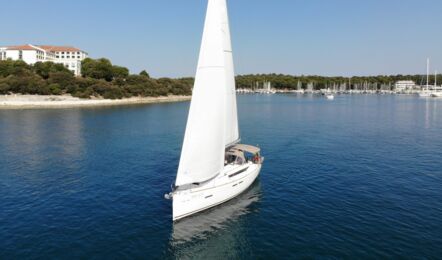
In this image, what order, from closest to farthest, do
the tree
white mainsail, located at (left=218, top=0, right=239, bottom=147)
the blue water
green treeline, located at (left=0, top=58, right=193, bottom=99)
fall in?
the blue water → white mainsail, located at (left=218, top=0, right=239, bottom=147) → green treeline, located at (left=0, top=58, right=193, bottom=99) → the tree

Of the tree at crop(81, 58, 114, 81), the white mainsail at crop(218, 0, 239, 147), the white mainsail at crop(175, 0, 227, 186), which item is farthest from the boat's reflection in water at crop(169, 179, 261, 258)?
the tree at crop(81, 58, 114, 81)

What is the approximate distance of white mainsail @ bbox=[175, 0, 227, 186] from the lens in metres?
29.2

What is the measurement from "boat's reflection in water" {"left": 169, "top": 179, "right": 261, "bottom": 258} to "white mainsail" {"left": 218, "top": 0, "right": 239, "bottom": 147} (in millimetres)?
7407

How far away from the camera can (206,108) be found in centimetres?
3014

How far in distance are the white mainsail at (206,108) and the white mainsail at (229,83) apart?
1.88 meters

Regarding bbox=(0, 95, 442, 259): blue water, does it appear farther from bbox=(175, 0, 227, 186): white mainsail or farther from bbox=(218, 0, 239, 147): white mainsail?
bbox=(218, 0, 239, 147): white mainsail

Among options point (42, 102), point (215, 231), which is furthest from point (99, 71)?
point (215, 231)

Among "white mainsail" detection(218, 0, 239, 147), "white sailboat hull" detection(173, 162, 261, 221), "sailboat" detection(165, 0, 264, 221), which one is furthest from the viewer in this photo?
"white mainsail" detection(218, 0, 239, 147)

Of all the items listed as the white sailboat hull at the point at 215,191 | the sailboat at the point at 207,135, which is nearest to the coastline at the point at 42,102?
the white sailboat hull at the point at 215,191

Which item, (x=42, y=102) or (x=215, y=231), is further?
(x=42, y=102)

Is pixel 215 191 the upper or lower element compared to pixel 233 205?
upper

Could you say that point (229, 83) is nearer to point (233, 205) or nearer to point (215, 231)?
point (233, 205)

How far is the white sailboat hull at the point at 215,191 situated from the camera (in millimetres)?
28891

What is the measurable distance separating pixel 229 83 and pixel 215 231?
1535cm
